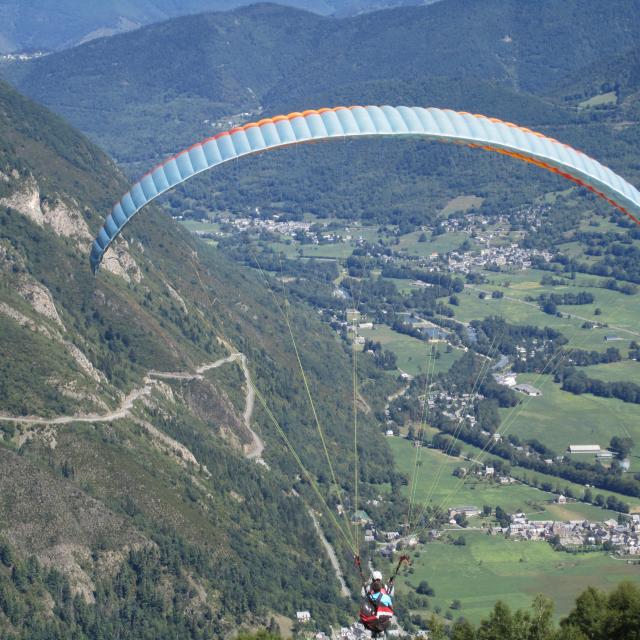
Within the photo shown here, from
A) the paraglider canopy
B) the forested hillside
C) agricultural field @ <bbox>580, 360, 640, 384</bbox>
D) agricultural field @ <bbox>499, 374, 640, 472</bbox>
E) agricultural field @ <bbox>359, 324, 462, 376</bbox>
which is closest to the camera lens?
the paraglider canopy

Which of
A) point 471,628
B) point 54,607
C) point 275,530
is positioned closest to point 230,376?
point 275,530

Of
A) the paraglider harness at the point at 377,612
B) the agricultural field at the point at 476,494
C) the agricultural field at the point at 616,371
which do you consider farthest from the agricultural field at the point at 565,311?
the paraglider harness at the point at 377,612

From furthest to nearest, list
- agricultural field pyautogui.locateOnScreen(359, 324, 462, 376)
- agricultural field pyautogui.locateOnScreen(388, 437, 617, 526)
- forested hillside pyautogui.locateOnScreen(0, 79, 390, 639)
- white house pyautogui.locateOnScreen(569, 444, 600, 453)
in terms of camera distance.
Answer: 1. agricultural field pyautogui.locateOnScreen(359, 324, 462, 376)
2. white house pyautogui.locateOnScreen(569, 444, 600, 453)
3. agricultural field pyautogui.locateOnScreen(388, 437, 617, 526)
4. forested hillside pyautogui.locateOnScreen(0, 79, 390, 639)

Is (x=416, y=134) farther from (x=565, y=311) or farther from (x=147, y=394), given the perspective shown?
(x=565, y=311)

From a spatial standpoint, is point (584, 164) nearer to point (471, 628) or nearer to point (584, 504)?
point (471, 628)

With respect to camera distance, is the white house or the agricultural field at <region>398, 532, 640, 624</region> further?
the white house

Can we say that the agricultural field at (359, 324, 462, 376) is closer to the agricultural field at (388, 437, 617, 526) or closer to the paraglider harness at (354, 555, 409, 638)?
the agricultural field at (388, 437, 617, 526)

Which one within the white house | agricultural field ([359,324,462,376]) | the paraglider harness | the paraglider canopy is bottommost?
the paraglider harness

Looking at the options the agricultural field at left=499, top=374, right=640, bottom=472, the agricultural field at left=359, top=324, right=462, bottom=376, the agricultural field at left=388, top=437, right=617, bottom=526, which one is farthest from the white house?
the agricultural field at left=359, top=324, right=462, bottom=376
